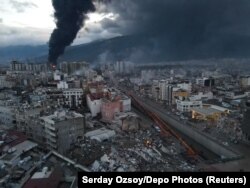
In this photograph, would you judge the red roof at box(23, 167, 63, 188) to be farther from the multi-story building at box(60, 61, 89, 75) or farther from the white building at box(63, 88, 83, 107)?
the multi-story building at box(60, 61, 89, 75)

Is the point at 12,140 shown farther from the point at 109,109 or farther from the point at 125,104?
the point at 125,104

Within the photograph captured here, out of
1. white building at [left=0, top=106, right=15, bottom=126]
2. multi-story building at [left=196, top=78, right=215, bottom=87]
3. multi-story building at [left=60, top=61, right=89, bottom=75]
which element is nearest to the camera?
white building at [left=0, top=106, right=15, bottom=126]

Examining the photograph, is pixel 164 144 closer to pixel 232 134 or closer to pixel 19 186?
pixel 232 134

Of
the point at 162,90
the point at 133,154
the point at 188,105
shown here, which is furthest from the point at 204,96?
the point at 133,154

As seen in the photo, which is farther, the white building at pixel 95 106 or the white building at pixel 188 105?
the white building at pixel 188 105

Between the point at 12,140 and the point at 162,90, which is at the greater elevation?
the point at 162,90

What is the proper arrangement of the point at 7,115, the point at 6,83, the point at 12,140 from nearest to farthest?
the point at 12,140
the point at 7,115
the point at 6,83

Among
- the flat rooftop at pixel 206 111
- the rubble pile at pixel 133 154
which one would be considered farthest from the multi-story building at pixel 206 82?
the rubble pile at pixel 133 154

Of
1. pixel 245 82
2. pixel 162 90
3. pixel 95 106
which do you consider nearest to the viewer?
pixel 95 106

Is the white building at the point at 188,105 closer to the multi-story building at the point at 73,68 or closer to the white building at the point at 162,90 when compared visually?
the white building at the point at 162,90

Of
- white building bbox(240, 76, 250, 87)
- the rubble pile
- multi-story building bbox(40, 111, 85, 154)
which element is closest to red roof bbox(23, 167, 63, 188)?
the rubble pile
